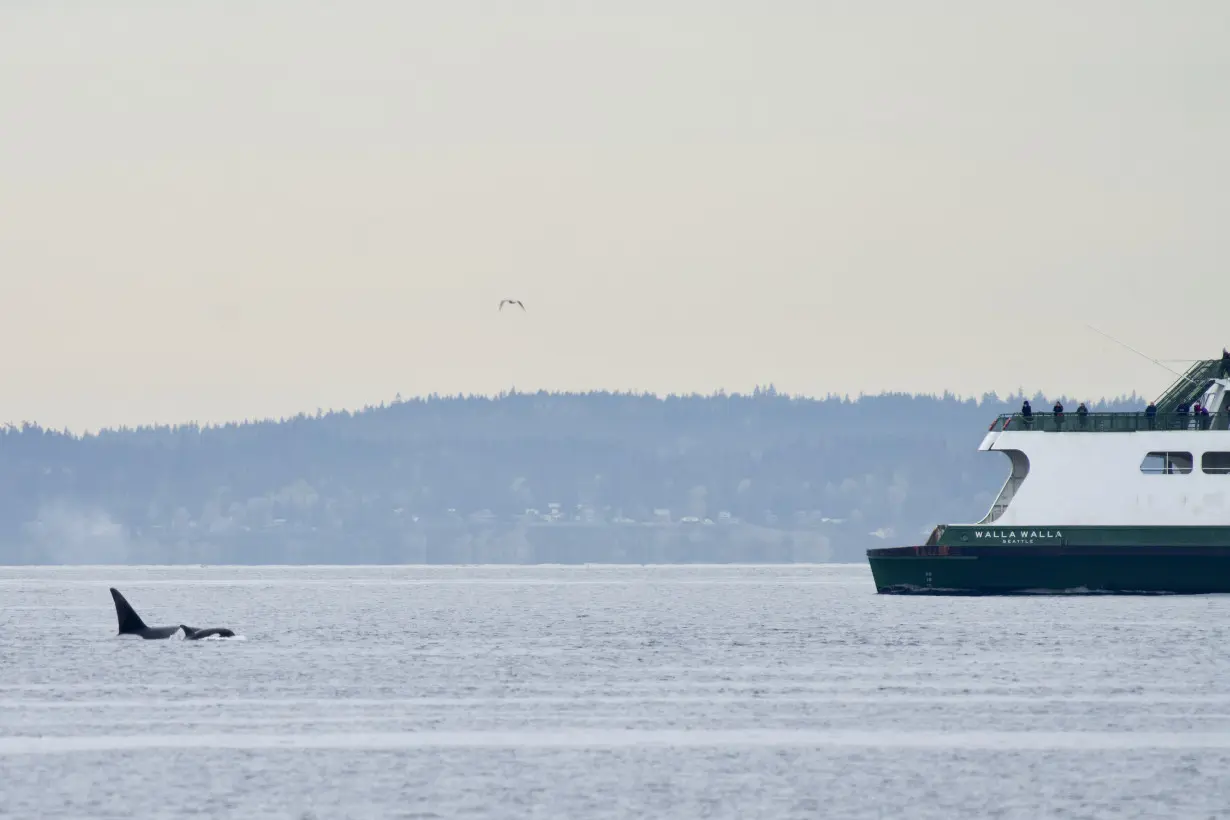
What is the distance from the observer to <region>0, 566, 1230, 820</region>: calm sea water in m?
24.6

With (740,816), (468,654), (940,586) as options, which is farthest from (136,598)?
(740,816)

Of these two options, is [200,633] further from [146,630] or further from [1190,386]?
[1190,386]

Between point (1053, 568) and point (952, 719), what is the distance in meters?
32.8

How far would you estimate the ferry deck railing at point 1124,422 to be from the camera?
65.2 m

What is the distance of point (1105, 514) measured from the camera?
65.0 m

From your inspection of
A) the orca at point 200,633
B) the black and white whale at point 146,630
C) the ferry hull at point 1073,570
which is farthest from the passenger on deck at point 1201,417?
the orca at point 200,633

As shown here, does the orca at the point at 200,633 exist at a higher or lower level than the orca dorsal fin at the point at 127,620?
lower

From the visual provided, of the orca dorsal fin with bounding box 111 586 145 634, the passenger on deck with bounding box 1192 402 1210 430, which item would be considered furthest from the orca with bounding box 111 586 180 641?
the passenger on deck with bounding box 1192 402 1210 430

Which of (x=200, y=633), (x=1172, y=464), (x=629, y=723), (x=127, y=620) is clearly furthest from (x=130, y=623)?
(x=1172, y=464)

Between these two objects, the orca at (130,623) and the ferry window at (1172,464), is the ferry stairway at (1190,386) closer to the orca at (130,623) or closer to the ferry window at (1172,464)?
the ferry window at (1172,464)

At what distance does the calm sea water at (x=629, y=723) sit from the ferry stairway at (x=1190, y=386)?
9.60m

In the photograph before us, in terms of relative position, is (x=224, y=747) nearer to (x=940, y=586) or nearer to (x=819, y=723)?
(x=819, y=723)

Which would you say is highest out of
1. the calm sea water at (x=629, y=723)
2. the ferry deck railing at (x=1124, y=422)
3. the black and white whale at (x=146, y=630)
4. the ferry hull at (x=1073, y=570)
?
the ferry deck railing at (x=1124, y=422)

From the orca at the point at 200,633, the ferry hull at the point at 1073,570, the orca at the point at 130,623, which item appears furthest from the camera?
the ferry hull at the point at 1073,570
